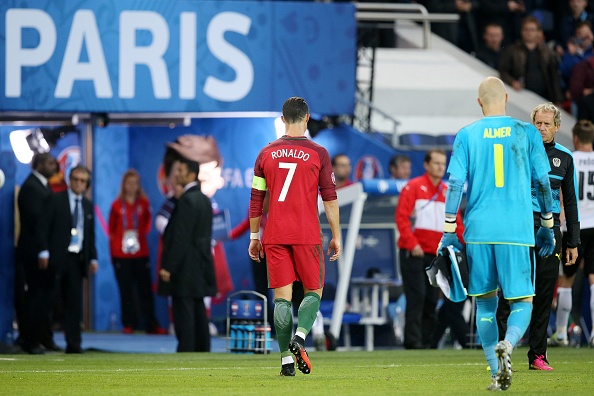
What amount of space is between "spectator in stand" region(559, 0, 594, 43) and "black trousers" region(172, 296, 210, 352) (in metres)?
11.0

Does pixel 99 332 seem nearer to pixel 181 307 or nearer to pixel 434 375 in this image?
pixel 181 307

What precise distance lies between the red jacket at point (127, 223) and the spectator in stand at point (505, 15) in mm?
7660

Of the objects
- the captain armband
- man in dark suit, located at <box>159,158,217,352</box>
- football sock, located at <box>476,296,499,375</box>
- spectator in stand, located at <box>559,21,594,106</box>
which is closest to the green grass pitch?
football sock, located at <box>476,296,499,375</box>

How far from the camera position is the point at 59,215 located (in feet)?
49.5

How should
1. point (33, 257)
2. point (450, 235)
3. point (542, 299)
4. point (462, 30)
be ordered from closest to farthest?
point (450, 235) < point (542, 299) < point (33, 257) < point (462, 30)

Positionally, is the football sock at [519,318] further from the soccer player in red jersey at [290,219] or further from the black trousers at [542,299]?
the black trousers at [542,299]

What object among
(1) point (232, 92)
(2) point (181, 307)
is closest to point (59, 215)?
(2) point (181, 307)

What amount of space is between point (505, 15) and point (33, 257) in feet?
38.5

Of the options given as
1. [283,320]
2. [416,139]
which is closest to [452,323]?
[416,139]

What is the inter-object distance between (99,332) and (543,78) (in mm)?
8420

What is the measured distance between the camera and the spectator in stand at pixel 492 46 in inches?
934

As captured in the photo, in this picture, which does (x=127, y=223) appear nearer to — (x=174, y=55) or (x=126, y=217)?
(x=126, y=217)

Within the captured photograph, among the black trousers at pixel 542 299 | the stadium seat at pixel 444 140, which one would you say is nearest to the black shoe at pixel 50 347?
the black trousers at pixel 542 299

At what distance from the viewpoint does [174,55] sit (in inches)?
674
